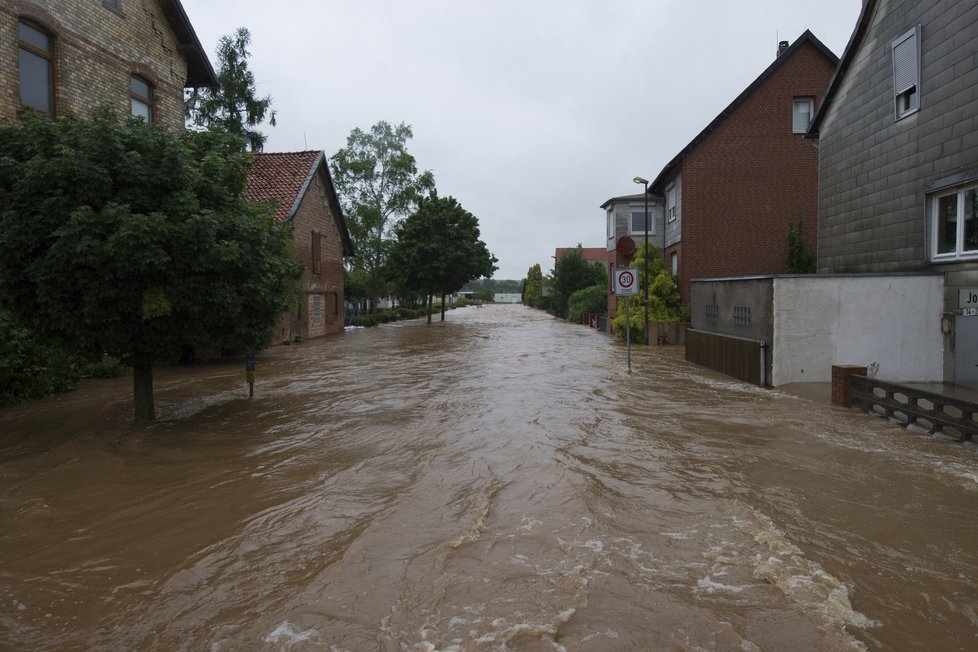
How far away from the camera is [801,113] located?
80.3ft

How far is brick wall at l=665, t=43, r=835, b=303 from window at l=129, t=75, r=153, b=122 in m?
18.3

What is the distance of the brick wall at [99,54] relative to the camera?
43.1 feet

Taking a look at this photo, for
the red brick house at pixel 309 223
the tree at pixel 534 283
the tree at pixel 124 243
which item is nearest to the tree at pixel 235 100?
the red brick house at pixel 309 223

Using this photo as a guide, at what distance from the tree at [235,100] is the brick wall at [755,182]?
981 inches

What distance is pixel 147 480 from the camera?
728 centimetres

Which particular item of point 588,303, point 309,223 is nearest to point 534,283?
point 588,303

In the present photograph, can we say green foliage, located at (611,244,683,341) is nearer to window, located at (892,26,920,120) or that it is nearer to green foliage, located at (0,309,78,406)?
window, located at (892,26,920,120)

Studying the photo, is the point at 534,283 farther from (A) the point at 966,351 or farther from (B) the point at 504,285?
(B) the point at 504,285

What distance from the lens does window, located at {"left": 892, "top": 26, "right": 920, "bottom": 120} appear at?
12.7 meters

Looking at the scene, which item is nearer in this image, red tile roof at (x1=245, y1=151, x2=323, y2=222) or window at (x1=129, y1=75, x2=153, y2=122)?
window at (x1=129, y1=75, x2=153, y2=122)

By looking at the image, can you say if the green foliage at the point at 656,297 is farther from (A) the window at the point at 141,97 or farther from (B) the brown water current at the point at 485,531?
(A) the window at the point at 141,97

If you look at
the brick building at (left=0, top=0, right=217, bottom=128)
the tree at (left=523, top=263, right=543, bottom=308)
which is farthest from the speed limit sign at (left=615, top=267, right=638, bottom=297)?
the tree at (left=523, top=263, right=543, bottom=308)

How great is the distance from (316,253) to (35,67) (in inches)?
596

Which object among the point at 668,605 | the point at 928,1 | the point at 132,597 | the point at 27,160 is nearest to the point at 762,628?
the point at 668,605
